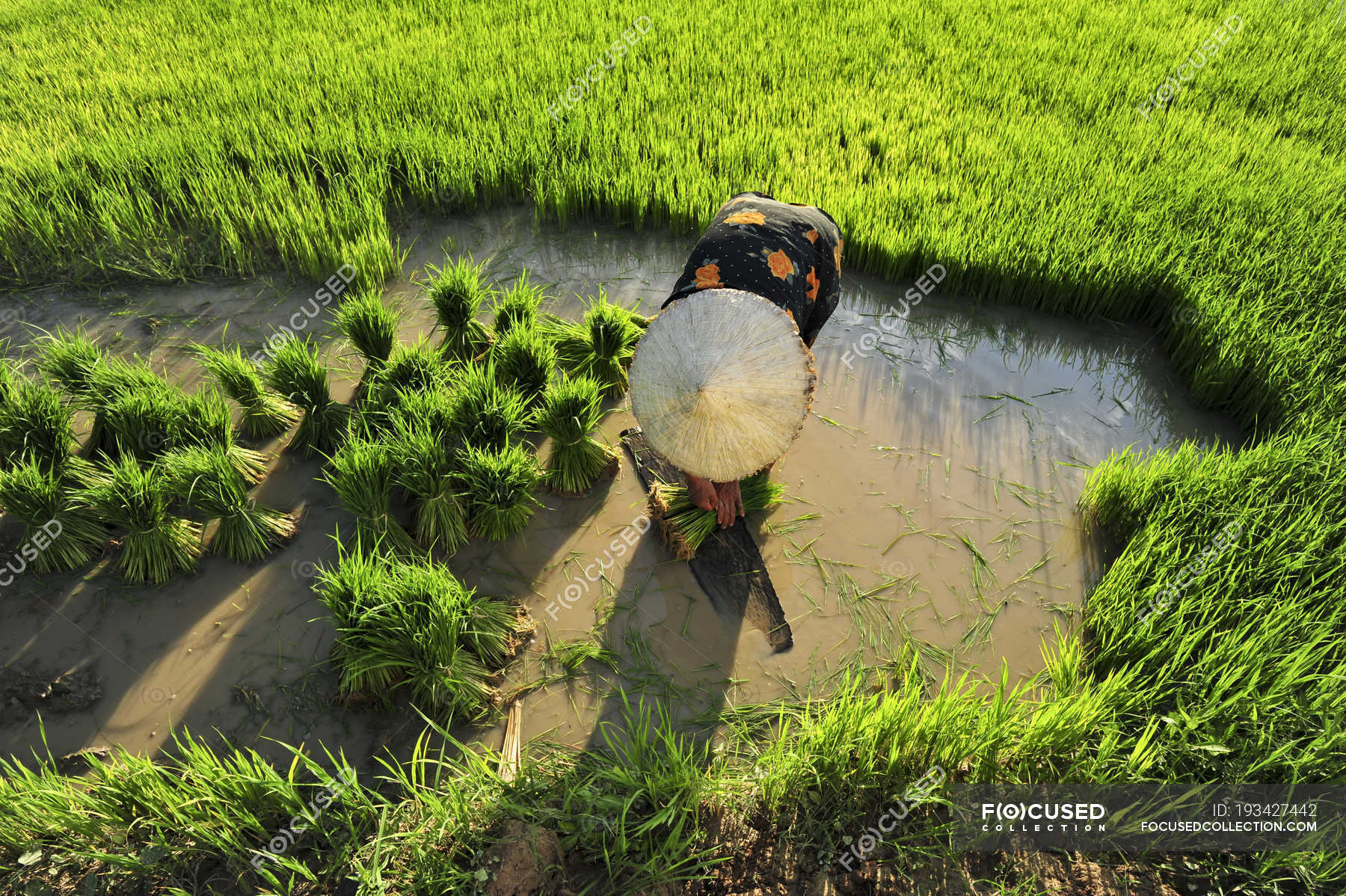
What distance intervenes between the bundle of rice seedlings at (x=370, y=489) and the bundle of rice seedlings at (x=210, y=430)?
0.57 metres

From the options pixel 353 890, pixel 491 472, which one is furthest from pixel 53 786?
pixel 491 472

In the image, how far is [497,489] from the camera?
7.97 ft

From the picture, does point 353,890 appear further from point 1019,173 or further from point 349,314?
point 1019,173

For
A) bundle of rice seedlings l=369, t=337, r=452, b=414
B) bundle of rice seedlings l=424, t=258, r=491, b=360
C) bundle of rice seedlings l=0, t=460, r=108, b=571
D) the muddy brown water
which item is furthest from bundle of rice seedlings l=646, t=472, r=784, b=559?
bundle of rice seedlings l=0, t=460, r=108, b=571

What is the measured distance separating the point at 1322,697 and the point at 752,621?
1.62 metres

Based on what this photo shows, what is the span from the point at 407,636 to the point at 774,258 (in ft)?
5.46

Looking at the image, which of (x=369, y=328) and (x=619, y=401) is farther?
(x=619, y=401)

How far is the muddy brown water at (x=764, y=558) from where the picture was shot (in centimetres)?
216

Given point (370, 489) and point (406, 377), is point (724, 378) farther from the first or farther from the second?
point (406, 377)

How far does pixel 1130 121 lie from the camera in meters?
4.20

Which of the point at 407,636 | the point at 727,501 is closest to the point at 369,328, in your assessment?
the point at 407,636

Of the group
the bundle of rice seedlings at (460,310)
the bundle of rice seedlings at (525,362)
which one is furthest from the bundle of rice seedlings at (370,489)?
the bundle of rice seedlings at (460,310)

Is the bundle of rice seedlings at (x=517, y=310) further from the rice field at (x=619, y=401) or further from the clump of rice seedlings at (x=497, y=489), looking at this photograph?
the clump of rice seedlings at (x=497, y=489)

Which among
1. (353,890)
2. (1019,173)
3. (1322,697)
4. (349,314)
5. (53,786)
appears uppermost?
(1019,173)
